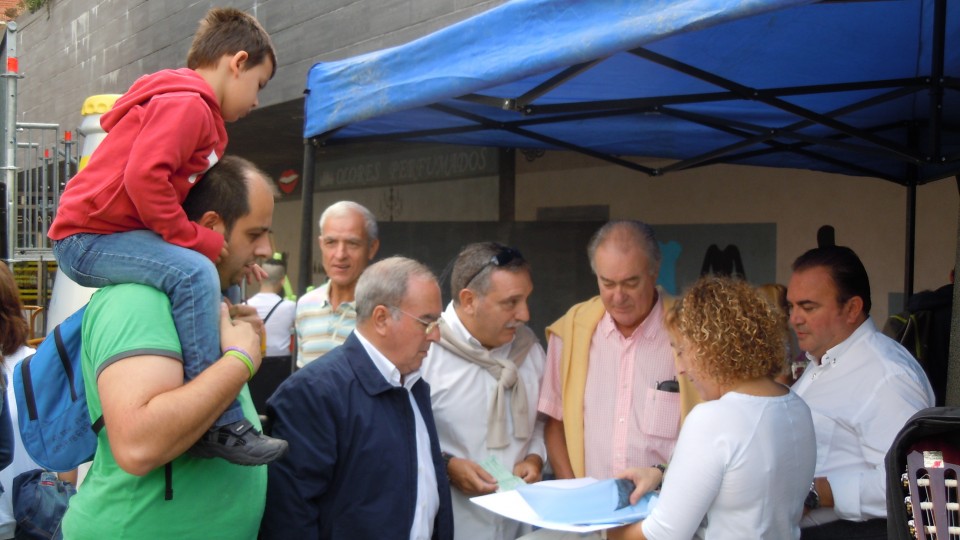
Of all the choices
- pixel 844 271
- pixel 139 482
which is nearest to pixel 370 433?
pixel 139 482

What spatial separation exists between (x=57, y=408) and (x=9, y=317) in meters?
1.54

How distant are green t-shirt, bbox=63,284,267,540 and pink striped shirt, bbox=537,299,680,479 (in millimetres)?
1423

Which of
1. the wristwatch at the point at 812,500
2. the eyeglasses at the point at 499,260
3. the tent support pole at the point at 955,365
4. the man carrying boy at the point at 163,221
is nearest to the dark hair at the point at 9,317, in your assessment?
the man carrying boy at the point at 163,221

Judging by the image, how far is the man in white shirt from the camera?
2.70 m

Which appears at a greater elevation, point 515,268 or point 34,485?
point 515,268

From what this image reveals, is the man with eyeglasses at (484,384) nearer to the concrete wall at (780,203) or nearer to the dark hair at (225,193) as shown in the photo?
the dark hair at (225,193)

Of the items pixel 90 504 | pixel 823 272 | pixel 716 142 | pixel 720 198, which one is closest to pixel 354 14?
pixel 720 198

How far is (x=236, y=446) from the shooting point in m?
2.02

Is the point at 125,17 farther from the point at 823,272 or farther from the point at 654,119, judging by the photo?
the point at 823,272

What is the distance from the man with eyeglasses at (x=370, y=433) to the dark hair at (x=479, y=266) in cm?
39

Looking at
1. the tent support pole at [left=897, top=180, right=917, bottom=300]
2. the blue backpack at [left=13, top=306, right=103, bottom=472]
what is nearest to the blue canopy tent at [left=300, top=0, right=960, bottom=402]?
the tent support pole at [left=897, top=180, right=917, bottom=300]

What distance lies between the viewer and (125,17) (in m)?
12.6

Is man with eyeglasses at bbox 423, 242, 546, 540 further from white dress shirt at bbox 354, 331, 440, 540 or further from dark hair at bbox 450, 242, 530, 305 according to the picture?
white dress shirt at bbox 354, 331, 440, 540

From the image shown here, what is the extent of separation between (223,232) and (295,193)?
513 inches
